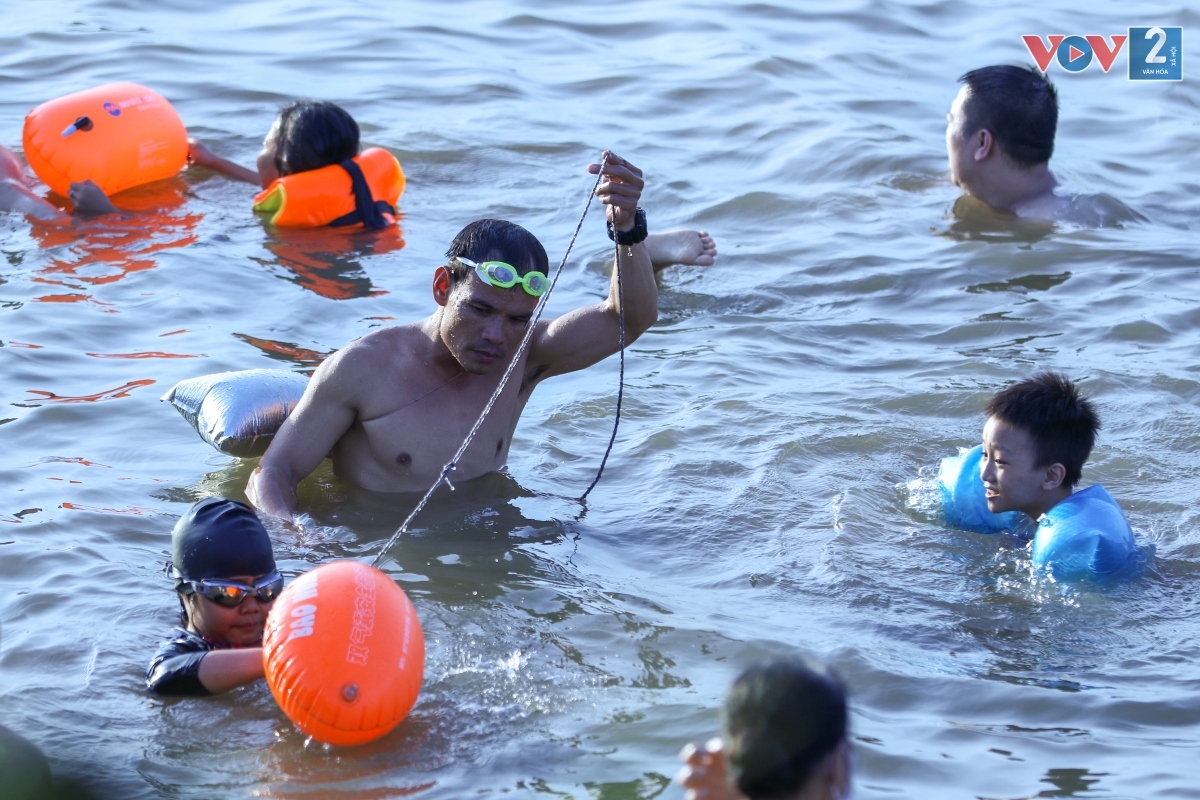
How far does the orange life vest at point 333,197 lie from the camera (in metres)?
8.98

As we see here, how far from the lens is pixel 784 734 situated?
2.33 meters

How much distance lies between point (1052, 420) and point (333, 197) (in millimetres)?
5177

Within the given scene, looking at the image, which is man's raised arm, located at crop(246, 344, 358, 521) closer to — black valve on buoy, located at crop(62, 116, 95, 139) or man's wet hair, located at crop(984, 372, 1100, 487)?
man's wet hair, located at crop(984, 372, 1100, 487)

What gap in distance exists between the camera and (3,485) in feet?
19.0

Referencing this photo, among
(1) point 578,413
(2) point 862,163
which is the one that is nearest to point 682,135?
(2) point 862,163

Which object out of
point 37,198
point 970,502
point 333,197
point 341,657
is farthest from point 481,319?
point 37,198

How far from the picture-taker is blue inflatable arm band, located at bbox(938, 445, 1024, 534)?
5.70 m

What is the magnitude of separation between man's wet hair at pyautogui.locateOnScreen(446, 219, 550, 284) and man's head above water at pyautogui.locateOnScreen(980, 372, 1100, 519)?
187 centimetres

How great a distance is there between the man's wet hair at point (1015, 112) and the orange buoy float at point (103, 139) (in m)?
5.44

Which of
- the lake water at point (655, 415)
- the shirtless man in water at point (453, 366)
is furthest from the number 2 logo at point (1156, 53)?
the shirtless man in water at point (453, 366)

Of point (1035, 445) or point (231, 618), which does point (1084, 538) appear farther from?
point (231, 618)

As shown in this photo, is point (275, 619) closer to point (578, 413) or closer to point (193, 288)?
Result: point (578, 413)

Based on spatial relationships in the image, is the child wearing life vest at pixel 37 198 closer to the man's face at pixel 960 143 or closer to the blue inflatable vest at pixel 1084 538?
the man's face at pixel 960 143

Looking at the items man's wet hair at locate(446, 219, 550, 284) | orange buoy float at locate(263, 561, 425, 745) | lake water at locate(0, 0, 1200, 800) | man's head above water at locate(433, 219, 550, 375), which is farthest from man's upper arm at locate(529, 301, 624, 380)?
orange buoy float at locate(263, 561, 425, 745)
